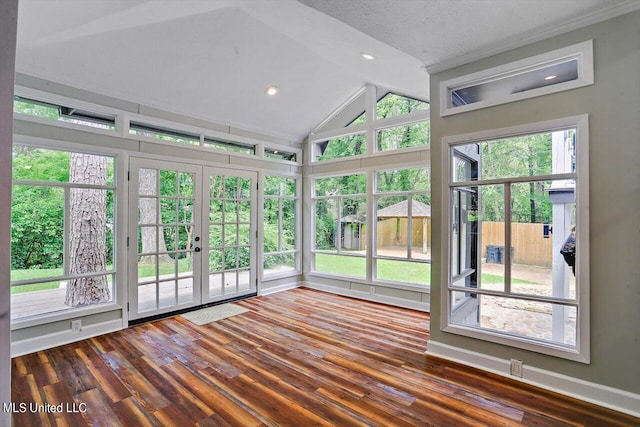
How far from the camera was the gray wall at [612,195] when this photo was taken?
2.33 m

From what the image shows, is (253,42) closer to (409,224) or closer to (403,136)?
(403,136)

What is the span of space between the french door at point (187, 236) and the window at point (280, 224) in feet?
1.15

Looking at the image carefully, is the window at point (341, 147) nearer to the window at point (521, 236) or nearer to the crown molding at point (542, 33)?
the crown molding at point (542, 33)

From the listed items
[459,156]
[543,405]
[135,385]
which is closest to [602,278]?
[543,405]

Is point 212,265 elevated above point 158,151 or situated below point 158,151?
below

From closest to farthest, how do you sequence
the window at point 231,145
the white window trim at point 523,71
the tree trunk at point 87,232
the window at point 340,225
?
the white window trim at point 523,71
the tree trunk at point 87,232
the window at point 231,145
the window at point 340,225

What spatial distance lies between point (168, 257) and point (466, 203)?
381cm

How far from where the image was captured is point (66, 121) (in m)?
3.58

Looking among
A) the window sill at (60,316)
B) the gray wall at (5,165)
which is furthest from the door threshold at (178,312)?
the gray wall at (5,165)

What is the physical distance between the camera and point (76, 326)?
142 inches

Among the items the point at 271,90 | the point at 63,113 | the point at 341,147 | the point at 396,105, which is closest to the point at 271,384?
the point at 63,113

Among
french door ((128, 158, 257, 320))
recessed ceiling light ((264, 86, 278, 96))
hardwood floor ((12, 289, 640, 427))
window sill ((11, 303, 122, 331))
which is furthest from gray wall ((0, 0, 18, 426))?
recessed ceiling light ((264, 86, 278, 96))

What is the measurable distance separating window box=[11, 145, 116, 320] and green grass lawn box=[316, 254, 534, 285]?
3371mm

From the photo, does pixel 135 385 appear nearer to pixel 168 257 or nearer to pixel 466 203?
pixel 168 257
